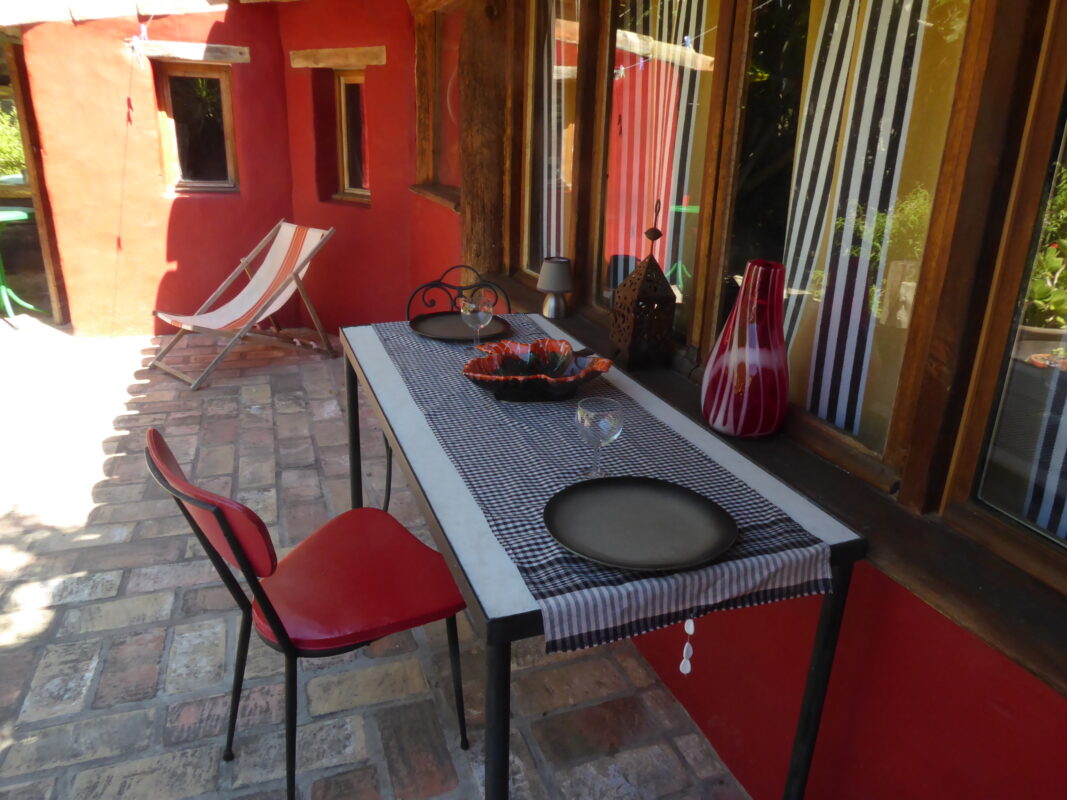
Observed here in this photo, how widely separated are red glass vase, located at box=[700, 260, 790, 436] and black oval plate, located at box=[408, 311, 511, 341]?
0.86m

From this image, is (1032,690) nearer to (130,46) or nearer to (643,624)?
(643,624)

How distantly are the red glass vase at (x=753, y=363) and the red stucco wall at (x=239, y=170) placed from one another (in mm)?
2874

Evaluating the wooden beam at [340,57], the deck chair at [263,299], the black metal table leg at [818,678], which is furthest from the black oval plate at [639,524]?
the wooden beam at [340,57]

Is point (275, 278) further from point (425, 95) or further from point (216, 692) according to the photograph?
point (216, 692)

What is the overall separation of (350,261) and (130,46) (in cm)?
186

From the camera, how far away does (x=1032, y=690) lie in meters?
1.09

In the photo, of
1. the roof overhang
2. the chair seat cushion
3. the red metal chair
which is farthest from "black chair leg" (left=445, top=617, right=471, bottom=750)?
the roof overhang

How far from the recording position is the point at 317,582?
5.56 feet

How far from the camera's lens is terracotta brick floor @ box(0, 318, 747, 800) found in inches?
70.7

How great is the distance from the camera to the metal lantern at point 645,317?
6.72 feet

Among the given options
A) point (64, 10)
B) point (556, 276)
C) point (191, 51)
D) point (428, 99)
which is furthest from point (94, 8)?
point (556, 276)

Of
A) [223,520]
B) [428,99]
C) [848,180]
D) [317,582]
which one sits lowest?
[317,582]

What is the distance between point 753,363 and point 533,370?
571mm

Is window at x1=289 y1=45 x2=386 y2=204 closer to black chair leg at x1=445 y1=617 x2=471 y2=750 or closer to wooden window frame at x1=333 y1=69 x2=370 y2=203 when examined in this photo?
wooden window frame at x1=333 y1=69 x2=370 y2=203
